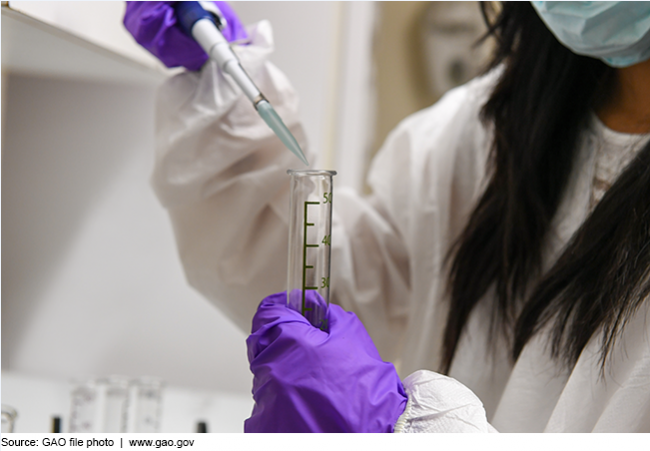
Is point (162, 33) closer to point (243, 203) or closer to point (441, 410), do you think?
point (243, 203)

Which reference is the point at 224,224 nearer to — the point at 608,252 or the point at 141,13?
the point at 141,13

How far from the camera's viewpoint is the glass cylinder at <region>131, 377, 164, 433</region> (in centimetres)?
98

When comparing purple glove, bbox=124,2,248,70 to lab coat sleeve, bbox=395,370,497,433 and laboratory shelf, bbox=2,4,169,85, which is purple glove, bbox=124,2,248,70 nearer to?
laboratory shelf, bbox=2,4,169,85

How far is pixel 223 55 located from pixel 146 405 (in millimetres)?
666

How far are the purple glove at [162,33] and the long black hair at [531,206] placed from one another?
46cm

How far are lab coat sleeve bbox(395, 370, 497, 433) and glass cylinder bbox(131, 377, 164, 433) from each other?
2.11 ft

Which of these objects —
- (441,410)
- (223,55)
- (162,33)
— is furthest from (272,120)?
(441,410)

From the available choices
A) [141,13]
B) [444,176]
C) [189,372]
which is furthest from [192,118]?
[189,372]

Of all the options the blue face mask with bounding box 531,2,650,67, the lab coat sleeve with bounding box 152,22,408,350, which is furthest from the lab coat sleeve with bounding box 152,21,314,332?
the blue face mask with bounding box 531,2,650,67

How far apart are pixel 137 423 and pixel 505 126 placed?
2.71ft

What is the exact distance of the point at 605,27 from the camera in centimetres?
61

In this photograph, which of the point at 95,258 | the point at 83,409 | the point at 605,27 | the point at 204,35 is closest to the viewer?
the point at 605,27

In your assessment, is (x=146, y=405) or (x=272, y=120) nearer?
(x=272, y=120)

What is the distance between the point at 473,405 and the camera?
1.62 feet
